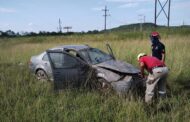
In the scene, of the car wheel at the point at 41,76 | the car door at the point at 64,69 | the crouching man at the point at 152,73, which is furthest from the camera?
the car wheel at the point at 41,76

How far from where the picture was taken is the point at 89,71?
31.0 feet

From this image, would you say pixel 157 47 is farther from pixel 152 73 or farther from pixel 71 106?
pixel 71 106

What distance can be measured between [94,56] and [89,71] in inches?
45.2

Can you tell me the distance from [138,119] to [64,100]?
5.61 feet

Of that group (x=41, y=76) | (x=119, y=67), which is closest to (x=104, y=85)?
(x=119, y=67)

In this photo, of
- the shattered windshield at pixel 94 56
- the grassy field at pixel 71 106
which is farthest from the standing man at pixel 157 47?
the grassy field at pixel 71 106

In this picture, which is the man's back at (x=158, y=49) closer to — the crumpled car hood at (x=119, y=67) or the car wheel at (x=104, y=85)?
the crumpled car hood at (x=119, y=67)

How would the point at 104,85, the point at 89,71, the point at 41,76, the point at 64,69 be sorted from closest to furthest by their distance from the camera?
1. the point at 104,85
2. the point at 89,71
3. the point at 64,69
4. the point at 41,76

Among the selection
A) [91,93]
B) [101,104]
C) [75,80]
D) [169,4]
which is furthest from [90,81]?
[169,4]

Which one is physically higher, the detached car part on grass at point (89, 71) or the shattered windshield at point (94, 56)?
the shattered windshield at point (94, 56)

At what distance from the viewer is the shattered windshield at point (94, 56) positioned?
33.3 feet

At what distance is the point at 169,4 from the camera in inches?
1353

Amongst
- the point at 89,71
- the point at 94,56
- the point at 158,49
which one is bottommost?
the point at 89,71

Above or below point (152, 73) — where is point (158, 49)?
above
